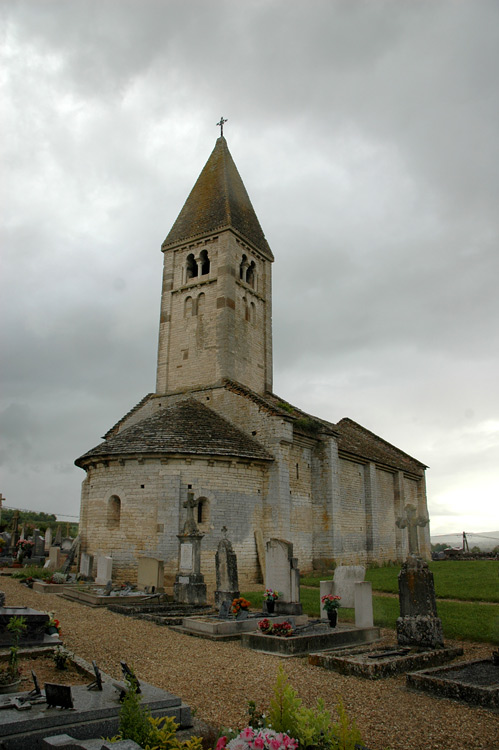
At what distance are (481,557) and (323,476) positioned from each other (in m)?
19.6

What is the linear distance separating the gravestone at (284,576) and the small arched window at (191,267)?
17.9 metres

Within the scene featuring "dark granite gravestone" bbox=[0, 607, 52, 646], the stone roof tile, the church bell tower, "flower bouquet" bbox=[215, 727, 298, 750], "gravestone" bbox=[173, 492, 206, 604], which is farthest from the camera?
the church bell tower

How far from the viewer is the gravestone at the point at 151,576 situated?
14.4 meters

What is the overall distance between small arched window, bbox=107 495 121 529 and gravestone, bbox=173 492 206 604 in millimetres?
5019

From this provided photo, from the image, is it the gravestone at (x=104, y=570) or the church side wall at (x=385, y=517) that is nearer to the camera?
the gravestone at (x=104, y=570)

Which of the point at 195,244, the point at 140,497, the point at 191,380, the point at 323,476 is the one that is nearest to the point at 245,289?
the point at 195,244

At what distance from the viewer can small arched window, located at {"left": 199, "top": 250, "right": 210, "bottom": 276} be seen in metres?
26.4

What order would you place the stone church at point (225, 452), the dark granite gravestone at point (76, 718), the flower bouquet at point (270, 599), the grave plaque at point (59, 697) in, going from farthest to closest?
the stone church at point (225, 452), the flower bouquet at point (270, 599), the grave plaque at point (59, 697), the dark granite gravestone at point (76, 718)

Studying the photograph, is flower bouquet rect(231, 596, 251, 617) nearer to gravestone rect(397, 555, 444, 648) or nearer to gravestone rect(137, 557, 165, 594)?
gravestone rect(397, 555, 444, 648)

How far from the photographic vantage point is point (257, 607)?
12797mm

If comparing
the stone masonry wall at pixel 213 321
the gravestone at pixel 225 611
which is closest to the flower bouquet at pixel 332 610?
the gravestone at pixel 225 611

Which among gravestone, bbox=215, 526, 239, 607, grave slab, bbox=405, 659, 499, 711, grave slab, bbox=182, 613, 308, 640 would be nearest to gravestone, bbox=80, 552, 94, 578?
gravestone, bbox=215, 526, 239, 607

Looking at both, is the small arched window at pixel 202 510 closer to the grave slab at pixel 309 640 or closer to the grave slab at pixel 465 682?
the grave slab at pixel 309 640

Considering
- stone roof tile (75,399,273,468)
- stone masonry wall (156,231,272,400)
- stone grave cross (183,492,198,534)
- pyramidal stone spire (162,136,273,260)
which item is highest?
pyramidal stone spire (162,136,273,260)
